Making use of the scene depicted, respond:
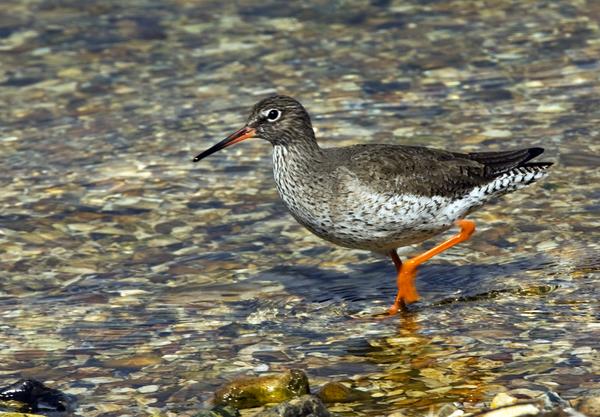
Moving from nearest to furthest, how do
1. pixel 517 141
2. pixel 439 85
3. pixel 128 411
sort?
pixel 128 411
pixel 517 141
pixel 439 85

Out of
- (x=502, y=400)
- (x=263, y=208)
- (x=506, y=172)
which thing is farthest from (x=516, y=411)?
(x=263, y=208)

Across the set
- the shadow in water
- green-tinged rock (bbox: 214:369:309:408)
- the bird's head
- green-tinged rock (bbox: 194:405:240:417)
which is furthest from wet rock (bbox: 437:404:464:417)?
the bird's head

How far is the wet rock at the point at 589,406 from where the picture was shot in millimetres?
7047

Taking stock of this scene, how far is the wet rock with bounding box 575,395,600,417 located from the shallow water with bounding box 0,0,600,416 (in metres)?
0.44

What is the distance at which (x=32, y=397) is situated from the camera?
7812mm

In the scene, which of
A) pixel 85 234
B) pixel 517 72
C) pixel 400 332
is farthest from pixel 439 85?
pixel 400 332

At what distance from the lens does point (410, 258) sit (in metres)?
10.9

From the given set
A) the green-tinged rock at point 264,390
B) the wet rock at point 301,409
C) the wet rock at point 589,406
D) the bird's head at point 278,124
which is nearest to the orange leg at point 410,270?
the bird's head at point 278,124

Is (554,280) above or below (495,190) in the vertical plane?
below

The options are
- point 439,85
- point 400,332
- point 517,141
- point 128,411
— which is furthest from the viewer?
point 439,85

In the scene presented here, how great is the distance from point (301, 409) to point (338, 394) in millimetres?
780

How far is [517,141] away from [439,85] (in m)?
2.12

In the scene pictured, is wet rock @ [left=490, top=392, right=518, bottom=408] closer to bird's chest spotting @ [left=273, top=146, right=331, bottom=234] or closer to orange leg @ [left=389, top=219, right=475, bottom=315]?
orange leg @ [left=389, top=219, right=475, bottom=315]

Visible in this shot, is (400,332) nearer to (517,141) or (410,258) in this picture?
(410,258)
